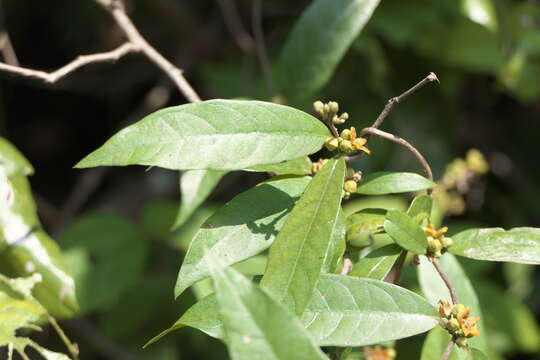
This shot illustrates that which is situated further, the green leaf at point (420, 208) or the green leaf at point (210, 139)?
the green leaf at point (420, 208)

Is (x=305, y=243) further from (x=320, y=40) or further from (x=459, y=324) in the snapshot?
(x=320, y=40)

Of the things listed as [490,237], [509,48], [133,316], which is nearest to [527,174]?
[509,48]

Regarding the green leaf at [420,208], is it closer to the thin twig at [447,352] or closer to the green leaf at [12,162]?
the thin twig at [447,352]

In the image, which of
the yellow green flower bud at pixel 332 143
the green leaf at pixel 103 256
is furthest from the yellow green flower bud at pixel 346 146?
the green leaf at pixel 103 256

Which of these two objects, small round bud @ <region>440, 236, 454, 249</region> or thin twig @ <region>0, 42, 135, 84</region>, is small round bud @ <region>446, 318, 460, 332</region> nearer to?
small round bud @ <region>440, 236, 454, 249</region>

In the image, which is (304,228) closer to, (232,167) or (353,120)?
(232,167)

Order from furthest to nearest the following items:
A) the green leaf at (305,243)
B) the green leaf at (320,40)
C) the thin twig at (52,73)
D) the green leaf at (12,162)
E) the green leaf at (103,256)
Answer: the green leaf at (103,256) < the green leaf at (320,40) < the green leaf at (12,162) < the thin twig at (52,73) < the green leaf at (305,243)
